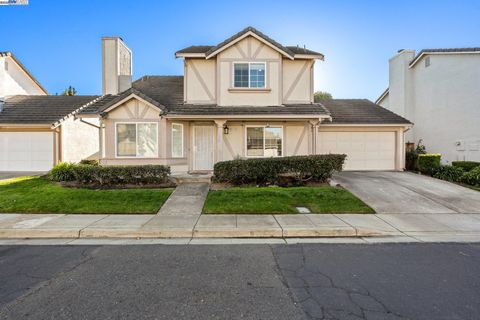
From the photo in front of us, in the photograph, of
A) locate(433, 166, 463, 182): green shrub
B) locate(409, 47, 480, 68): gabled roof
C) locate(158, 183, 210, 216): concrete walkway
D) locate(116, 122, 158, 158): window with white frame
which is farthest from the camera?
locate(409, 47, 480, 68): gabled roof

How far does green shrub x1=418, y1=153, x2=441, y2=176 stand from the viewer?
1290 centimetres

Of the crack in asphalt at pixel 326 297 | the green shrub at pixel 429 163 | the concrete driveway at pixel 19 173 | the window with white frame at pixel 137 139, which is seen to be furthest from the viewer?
the concrete driveway at pixel 19 173

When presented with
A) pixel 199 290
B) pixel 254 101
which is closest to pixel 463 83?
pixel 254 101

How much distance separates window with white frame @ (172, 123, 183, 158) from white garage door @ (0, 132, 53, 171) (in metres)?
8.34

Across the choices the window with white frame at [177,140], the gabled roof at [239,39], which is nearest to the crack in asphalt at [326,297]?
the window with white frame at [177,140]

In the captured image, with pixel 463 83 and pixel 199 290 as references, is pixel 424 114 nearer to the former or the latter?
pixel 463 83

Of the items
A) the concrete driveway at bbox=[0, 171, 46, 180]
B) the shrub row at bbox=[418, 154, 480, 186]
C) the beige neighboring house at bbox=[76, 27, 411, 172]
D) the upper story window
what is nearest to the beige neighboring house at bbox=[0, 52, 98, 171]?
the concrete driveway at bbox=[0, 171, 46, 180]

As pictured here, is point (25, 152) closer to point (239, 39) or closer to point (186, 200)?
point (186, 200)

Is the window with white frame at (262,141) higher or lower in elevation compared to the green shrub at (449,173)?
higher

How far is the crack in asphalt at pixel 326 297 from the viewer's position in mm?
2910

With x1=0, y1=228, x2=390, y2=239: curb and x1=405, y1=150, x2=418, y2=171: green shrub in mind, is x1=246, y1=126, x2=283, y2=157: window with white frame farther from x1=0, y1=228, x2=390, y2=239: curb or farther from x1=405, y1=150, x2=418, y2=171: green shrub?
x1=405, y1=150, x2=418, y2=171: green shrub

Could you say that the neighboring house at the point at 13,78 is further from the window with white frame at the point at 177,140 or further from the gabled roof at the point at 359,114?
the gabled roof at the point at 359,114

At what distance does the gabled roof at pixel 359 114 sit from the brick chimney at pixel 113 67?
1250cm

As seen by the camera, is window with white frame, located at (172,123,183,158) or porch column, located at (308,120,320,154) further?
window with white frame, located at (172,123,183,158)
